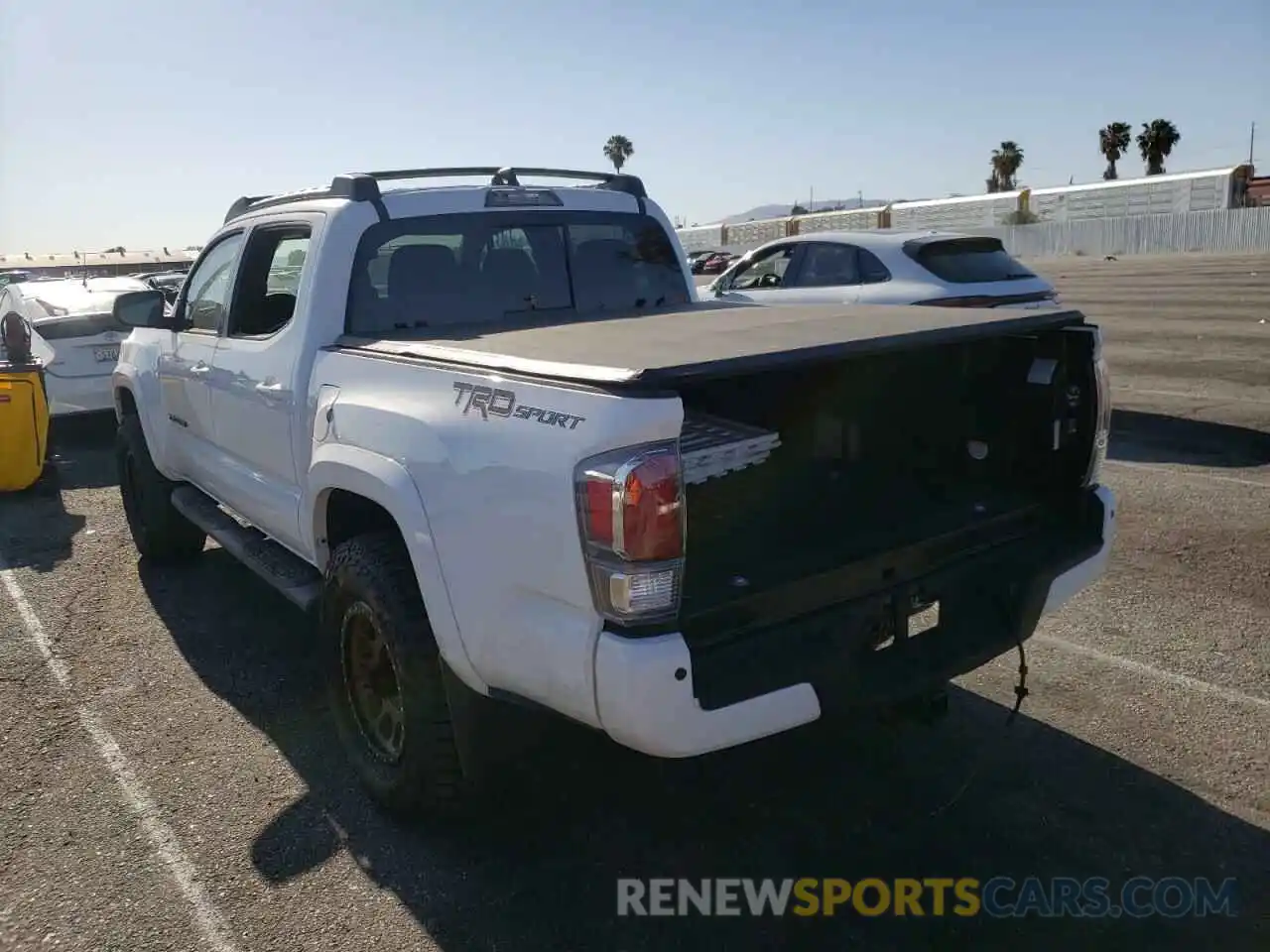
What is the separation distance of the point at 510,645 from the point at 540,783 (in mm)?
1124

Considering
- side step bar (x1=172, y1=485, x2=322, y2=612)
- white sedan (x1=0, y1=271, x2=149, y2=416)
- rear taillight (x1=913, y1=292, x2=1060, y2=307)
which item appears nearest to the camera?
side step bar (x1=172, y1=485, x2=322, y2=612)

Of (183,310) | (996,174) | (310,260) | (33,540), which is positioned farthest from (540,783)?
(996,174)

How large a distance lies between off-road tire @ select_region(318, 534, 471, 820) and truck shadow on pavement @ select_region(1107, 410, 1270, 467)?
661 centimetres

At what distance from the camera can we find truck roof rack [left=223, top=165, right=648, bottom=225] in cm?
434

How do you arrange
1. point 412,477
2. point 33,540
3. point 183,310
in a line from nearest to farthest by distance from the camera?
point 412,477, point 183,310, point 33,540

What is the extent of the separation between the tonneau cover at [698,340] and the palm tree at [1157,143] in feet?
253

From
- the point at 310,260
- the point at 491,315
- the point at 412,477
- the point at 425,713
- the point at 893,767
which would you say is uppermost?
the point at 310,260

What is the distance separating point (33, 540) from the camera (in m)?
7.34

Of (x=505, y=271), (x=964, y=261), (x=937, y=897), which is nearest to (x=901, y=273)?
(x=964, y=261)

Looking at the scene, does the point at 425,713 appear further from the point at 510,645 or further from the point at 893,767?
the point at 893,767

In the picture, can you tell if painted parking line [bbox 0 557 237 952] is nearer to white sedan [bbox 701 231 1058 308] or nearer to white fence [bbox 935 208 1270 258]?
white sedan [bbox 701 231 1058 308]

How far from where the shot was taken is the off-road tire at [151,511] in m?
6.21

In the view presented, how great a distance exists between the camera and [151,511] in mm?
6281

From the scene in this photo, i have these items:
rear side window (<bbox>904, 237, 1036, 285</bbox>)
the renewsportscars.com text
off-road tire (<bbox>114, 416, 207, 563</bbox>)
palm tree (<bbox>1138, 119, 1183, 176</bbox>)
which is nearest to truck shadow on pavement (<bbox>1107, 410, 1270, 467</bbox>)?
rear side window (<bbox>904, 237, 1036, 285</bbox>)
